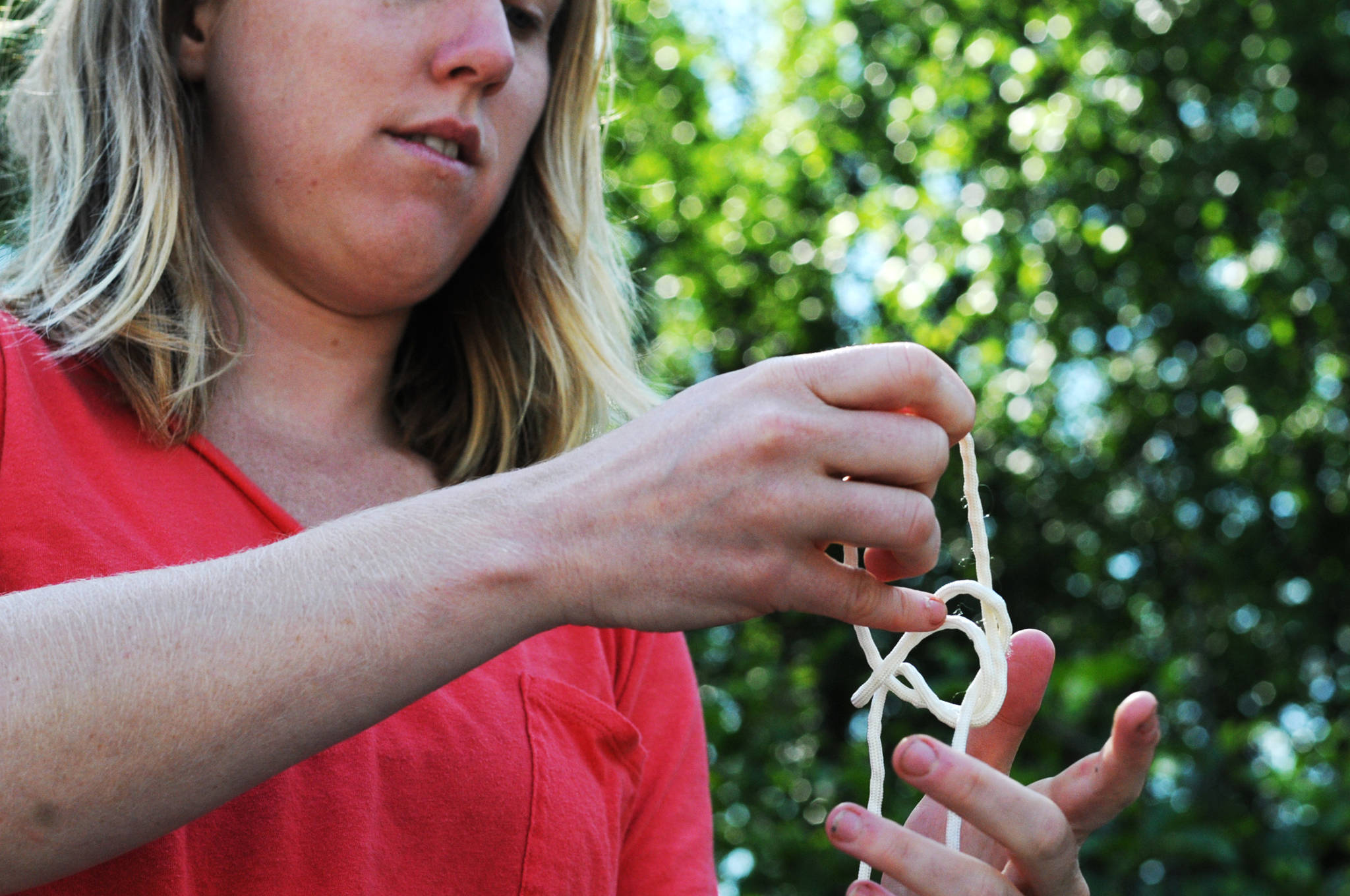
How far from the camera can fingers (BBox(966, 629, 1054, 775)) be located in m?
1.13

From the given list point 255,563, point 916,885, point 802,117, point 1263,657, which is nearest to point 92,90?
point 255,563

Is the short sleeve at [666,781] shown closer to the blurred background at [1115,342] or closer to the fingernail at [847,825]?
the fingernail at [847,825]

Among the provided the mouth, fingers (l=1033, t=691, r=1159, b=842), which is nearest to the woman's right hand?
fingers (l=1033, t=691, r=1159, b=842)

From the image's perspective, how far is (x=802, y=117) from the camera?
5.93 metres

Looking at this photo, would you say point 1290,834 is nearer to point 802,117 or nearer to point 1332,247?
point 1332,247

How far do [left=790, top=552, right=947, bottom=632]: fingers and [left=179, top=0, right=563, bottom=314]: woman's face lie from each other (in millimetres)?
707

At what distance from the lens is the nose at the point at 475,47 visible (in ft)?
4.46

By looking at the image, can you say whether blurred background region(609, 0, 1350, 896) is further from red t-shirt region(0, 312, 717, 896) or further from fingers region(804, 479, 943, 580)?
fingers region(804, 479, 943, 580)

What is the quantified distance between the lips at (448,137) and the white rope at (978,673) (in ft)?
2.28

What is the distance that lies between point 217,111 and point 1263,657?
14.3 ft

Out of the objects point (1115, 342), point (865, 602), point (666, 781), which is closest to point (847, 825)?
point (865, 602)

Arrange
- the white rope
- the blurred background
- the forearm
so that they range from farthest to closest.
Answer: the blurred background → the white rope → the forearm

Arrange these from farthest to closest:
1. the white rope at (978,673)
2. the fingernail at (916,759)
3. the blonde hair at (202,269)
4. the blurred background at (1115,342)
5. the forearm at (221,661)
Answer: the blurred background at (1115,342), the blonde hair at (202,269), the white rope at (978,673), the fingernail at (916,759), the forearm at (221,661)

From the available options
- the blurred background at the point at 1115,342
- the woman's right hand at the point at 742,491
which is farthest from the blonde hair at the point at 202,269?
the blurred background at the point at 1115,342
